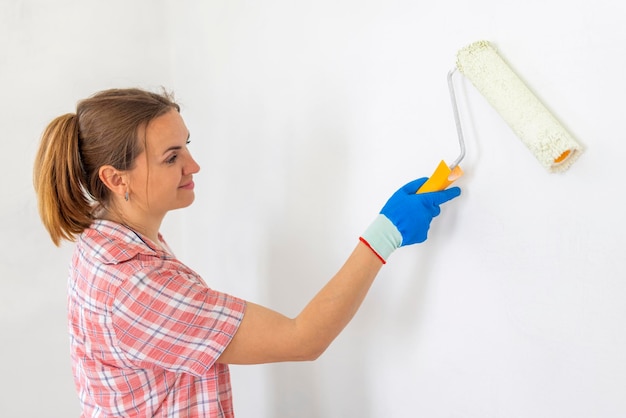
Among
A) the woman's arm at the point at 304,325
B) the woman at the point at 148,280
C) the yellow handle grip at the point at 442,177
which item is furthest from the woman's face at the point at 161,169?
the yellow handle grip at the point at 442,177

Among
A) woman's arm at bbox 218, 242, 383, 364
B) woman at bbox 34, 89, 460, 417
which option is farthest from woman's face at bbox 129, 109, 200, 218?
woman's arm at bbox 218, 242, 383, 364

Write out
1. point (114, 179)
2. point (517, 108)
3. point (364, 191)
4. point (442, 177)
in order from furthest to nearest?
1. point (364, 191)
2. point (114, 179)
3. point (442, 177)
4. point (517, 108)

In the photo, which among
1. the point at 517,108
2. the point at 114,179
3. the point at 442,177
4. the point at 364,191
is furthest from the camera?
the point at 364,191

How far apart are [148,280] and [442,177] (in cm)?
50

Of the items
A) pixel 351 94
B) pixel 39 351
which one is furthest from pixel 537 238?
pixel 39 351

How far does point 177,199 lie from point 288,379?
570 mm

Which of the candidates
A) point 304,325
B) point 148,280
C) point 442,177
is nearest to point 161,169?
point 148,280

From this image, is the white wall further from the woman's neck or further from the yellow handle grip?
the woman's neck

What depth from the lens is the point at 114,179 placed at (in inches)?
42.5

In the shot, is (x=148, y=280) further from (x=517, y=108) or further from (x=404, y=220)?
(x=517, y=108)

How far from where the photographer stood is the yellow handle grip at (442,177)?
0.97m

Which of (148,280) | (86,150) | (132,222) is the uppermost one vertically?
(86,150)

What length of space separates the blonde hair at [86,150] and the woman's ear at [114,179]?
0.01 metres

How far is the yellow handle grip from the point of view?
97 cm
